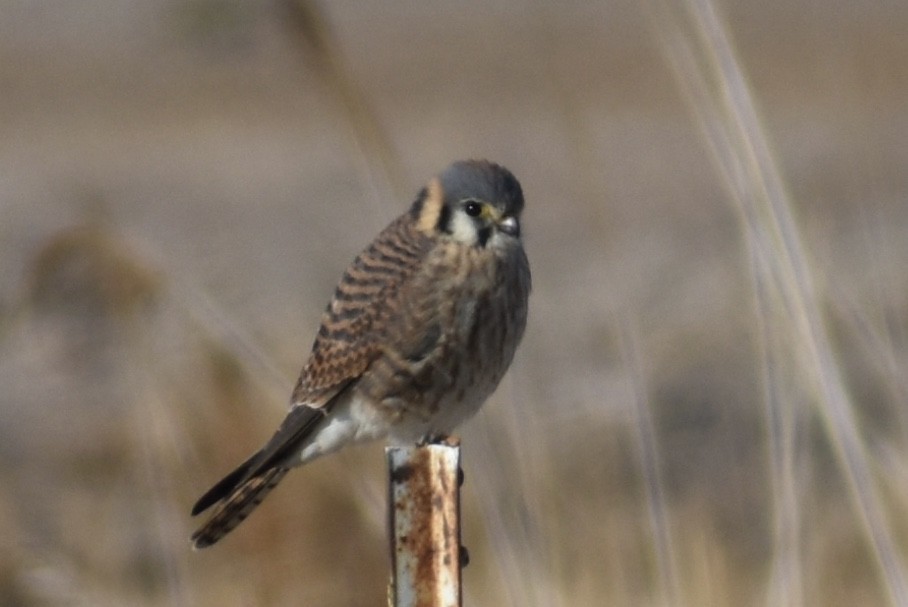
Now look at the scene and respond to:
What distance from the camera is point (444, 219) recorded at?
423 cm

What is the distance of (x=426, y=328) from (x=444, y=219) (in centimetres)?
25

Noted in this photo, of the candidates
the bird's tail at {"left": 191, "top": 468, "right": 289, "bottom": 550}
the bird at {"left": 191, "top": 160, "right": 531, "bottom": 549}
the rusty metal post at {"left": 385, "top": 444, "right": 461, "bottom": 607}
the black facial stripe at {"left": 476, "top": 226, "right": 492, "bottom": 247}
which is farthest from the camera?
the black facial stripe at {"left": 476, "top": 226, "right": 492, "bottom": 247}

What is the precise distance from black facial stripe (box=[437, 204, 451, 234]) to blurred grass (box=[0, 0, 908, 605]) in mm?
317

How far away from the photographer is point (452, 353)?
13.4 ft

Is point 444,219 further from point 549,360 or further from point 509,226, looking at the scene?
point 549,360

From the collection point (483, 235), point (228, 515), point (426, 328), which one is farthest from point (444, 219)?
point (228, 515)

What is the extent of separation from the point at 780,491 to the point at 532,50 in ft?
3.18

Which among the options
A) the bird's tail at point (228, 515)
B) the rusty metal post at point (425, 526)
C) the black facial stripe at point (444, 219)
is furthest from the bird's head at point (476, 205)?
the rusty metal post at point (425, 526)

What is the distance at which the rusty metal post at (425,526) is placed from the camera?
2199 mm

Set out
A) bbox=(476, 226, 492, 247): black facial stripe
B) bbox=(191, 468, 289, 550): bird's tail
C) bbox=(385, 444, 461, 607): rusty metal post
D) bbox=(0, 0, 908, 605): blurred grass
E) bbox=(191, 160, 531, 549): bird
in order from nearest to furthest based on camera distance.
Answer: bbox=(385, 444, 461, 607): rusty metal post
bbox=(0, 0, 908, 605): blurred grass
bbox=(191, 468, 289, 550): bird's tail
bbox=(191, 160, 531, 549): bird
bbox=(476, 226, 492, 247): black facial stripe

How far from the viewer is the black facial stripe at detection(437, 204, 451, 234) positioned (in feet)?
13.8

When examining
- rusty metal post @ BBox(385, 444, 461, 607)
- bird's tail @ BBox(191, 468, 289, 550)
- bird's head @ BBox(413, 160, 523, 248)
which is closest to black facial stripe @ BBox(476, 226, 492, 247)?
bird's head @ BBox(413, 160, 523, 248)

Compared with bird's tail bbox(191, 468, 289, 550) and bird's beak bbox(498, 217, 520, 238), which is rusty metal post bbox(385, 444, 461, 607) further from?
bird's beak bbox(498, 217, 520, 238)

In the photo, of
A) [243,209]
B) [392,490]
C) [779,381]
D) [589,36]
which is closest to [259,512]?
[779,381]
